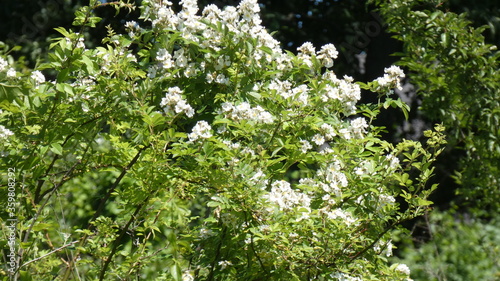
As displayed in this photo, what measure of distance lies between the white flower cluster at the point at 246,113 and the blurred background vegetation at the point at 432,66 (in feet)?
7.14

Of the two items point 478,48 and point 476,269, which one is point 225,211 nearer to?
point 478,48

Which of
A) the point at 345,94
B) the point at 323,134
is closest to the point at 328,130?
the point at 323,134

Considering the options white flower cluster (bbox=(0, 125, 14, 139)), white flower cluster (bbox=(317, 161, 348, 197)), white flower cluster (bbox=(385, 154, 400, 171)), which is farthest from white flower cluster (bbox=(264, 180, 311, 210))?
white flower cluster (bbox=(0, 125, 14, 139))

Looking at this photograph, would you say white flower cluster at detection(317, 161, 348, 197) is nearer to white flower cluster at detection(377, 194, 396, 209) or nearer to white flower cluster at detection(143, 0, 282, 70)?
white flower cluster at detection(377, 194, 396, 209)

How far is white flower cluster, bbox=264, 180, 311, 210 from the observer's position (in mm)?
2025

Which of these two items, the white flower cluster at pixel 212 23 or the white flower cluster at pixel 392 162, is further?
the white flower cluster at pixel 212 23

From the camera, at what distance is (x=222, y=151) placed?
Answer: 208 centimetres

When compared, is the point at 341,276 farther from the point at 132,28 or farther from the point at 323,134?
the point at 132,28

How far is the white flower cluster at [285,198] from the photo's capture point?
6.64 ft

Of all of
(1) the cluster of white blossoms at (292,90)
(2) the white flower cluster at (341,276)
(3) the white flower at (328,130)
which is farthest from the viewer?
(3) the white flower at (328,130)

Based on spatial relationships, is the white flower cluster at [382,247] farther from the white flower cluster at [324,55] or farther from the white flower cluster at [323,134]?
the white flower cluster at [324,55]

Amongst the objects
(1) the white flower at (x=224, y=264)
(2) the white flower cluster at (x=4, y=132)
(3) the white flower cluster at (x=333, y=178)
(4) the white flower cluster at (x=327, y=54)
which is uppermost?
(4) the white flower cluster at (x=327, y=54)

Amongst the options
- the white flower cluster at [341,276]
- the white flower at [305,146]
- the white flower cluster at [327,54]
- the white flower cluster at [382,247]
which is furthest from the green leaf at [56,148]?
the white flower cluster at [382,247]

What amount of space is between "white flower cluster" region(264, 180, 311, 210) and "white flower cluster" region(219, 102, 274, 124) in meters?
0.26
